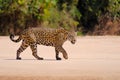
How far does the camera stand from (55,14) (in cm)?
2972

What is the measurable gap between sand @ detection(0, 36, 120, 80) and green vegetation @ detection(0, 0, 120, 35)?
8.27 metres

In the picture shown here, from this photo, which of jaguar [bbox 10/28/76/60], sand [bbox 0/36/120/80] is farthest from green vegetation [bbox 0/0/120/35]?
jaguar [bbox 10/28/76/60]

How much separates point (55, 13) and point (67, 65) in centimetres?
1428

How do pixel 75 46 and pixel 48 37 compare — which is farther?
pixel 75 46

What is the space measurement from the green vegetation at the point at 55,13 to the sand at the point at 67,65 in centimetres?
827

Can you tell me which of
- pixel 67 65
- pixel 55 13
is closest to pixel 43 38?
pixel 67 65

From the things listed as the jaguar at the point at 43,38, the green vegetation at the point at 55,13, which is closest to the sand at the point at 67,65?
the jaguar at the point at 43,38

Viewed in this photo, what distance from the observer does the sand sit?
14.0 meters

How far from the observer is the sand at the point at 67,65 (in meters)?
14.0

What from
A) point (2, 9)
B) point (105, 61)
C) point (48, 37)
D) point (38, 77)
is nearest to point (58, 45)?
point (48, 37)

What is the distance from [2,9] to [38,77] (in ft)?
50.7

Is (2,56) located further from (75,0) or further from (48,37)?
(75,0)

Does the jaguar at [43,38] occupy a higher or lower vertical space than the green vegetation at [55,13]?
lower

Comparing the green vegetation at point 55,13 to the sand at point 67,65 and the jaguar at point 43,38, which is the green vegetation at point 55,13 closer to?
the sand at point 67,65
